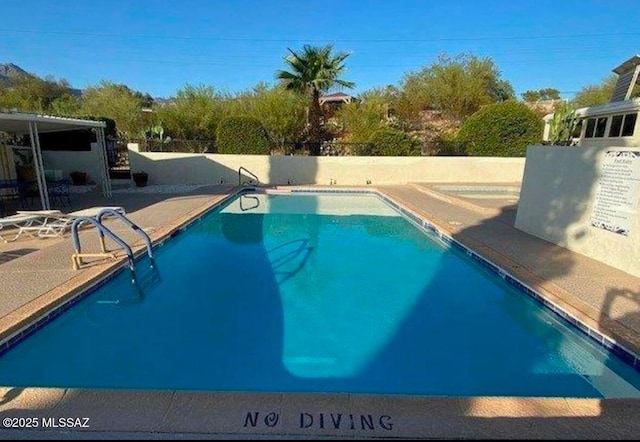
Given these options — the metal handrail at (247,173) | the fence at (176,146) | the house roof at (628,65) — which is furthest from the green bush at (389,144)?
the house roof at (628,65)

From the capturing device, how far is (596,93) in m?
27.2

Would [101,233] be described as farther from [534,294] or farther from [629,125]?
[629,125]

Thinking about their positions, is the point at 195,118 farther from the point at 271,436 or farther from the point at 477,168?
the point at 271,436

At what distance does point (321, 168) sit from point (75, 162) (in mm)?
10614

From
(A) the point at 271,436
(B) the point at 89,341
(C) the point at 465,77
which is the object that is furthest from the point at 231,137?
(C) the point at 465,77

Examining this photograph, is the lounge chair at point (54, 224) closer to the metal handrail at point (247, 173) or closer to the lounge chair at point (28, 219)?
the lounge chair at point (28, 219)

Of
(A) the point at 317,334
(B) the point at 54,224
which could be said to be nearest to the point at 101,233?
(B) the point at 54,224

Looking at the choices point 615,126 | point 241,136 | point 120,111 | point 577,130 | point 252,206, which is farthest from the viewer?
point 120,111

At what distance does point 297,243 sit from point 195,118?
568 inches

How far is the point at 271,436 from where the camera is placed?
2443 mm

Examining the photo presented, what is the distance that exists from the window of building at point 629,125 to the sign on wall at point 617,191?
7.43 m

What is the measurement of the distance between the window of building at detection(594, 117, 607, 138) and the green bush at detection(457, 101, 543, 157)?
219 inches

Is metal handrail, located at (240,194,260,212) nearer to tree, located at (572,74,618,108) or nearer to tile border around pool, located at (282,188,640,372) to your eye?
tile border around pool, located at (282,188,640,372)

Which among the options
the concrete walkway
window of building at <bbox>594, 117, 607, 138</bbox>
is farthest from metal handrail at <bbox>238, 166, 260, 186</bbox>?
window of building at <bbox>594, 117, 607, 138</bbox>
